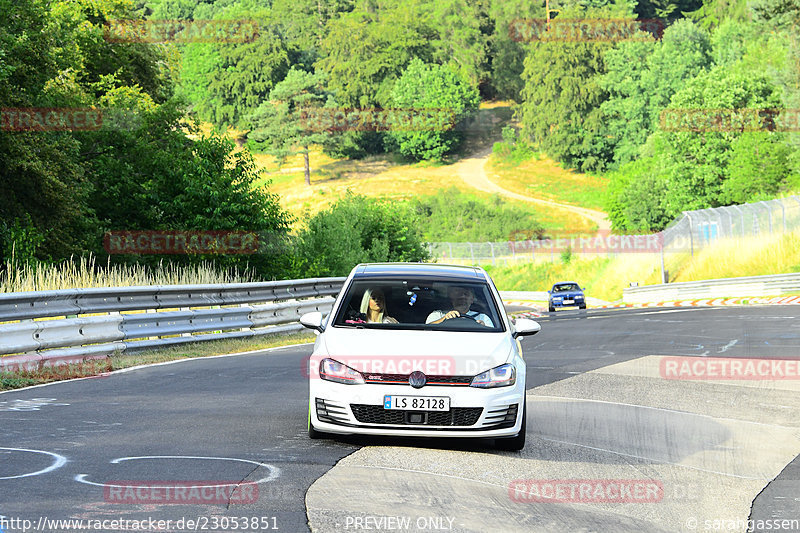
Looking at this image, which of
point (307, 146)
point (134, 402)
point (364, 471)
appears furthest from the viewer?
point (307, 146)

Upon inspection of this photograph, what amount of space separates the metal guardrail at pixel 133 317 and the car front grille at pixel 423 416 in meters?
6.58

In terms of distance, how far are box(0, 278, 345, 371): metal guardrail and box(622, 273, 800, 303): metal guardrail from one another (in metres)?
25.0

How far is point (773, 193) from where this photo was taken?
2869 inches

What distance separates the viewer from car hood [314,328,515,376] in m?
8.51

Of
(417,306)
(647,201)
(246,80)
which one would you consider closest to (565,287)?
(647,201)

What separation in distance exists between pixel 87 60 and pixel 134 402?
31.5m

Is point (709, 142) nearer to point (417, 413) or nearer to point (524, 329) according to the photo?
point (524, 329)

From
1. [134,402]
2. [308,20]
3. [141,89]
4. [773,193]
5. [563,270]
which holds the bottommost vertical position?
[563,270]

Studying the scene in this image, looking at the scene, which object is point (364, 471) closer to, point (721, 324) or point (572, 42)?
point (721, 324)

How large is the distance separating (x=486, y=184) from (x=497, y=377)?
119 metres

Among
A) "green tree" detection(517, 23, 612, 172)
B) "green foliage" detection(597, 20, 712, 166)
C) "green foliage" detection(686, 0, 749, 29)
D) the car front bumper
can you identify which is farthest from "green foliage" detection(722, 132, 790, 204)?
the car front bumper

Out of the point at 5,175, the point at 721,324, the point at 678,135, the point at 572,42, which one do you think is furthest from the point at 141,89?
the point at 572,42

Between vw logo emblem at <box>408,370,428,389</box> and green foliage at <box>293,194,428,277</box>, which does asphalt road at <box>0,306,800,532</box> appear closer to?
vw logo emblem at <box>408,370,428,389</box>

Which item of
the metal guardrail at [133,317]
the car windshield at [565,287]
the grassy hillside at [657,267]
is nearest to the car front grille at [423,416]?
the metal guardrail at [133,317]
